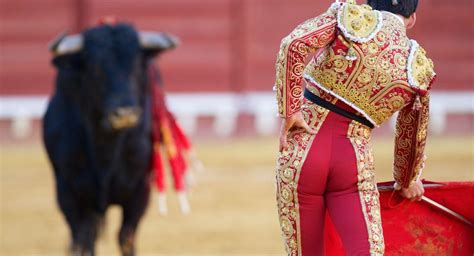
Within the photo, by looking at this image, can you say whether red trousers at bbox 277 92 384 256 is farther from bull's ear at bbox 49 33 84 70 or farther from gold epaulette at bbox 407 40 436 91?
bull's ear at bbox 49 33 84 70

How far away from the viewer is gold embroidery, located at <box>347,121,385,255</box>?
8.56 ft

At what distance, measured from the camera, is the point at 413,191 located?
2.86 meters

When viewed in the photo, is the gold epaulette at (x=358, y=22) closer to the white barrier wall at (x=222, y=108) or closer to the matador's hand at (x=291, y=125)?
the matador's hand at (x=291, y=125)

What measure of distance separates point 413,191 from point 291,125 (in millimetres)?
413

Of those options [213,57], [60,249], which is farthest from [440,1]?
[60,249]

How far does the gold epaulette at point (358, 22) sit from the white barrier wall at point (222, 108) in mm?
8081

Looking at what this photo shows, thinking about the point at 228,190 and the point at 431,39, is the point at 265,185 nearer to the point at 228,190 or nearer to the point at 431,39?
the point at 228,190

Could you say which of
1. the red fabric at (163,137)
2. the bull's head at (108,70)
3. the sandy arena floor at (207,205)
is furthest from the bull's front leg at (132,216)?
the sandy arena floor at (207,205)

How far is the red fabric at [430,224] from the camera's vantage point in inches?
115

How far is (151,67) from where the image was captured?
4730 millimetres

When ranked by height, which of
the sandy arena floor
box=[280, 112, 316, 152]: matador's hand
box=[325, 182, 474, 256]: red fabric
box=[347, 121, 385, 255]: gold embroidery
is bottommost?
the sandy arena floor

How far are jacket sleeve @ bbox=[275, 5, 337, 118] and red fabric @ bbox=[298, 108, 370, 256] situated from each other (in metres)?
0.11

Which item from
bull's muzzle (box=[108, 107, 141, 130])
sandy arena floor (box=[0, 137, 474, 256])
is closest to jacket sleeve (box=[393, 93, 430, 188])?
bull's muzzle (box=[108, 107, 141, 130])

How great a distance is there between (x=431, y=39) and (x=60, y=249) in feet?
23.9
